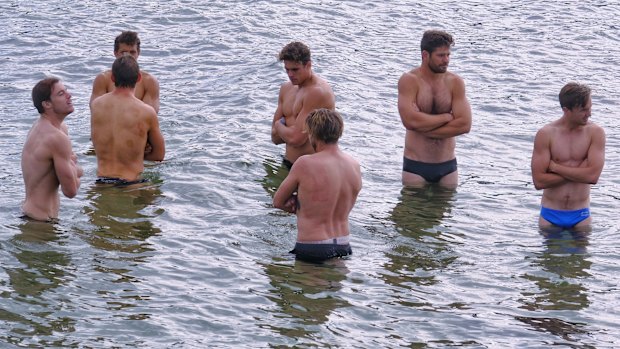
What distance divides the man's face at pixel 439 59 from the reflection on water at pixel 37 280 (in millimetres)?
4790

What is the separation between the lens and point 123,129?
41.2 ft

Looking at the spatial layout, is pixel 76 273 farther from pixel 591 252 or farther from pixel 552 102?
pixel 552 102

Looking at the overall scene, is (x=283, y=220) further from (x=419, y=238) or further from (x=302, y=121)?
(x=419, y=238)

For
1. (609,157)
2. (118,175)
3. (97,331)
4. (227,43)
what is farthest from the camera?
(227,43)

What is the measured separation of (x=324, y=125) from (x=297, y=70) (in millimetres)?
2676

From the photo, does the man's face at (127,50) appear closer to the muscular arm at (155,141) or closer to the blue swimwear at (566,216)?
the muscular arm at (155,141)

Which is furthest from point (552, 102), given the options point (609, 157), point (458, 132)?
point (458, 132)

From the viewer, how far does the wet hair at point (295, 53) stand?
41.3 feet

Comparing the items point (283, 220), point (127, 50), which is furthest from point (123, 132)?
point (283, 220)

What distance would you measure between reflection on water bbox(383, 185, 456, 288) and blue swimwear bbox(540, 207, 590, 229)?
1195 millimetres

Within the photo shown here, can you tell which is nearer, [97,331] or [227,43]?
[97,331]

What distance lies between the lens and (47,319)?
9.82 metres

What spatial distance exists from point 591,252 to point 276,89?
28.2 feet

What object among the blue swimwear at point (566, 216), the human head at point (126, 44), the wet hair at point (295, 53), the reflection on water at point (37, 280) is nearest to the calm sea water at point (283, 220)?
the reflection on water at point (37, 280)
